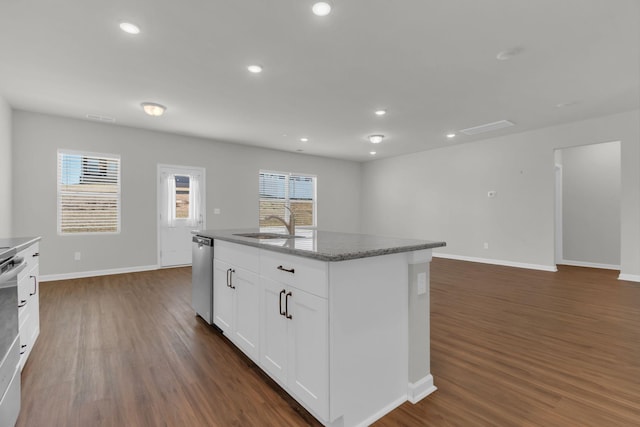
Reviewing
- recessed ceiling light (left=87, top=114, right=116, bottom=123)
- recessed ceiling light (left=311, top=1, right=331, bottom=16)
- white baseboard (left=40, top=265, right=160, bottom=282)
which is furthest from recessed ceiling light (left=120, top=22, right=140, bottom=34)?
white baseboard (left=40, top=265, right=160, bottom=282)

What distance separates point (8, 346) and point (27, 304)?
958 millimetres

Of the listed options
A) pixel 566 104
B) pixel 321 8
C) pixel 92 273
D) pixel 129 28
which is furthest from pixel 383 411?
pixel 92 273

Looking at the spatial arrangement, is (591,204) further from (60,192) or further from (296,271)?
(60,192)

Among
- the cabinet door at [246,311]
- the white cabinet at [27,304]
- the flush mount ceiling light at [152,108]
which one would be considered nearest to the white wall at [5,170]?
the flush mount ceiling light at [152,108]

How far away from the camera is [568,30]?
260 cm

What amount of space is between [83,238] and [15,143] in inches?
69.3

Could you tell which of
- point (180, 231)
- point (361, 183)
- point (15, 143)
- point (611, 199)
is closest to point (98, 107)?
point (15, 143)

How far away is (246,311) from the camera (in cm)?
223

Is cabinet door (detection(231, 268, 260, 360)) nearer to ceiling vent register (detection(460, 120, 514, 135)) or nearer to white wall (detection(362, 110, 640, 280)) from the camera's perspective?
ceiling vent register (detection(460, 120, 514, 135))

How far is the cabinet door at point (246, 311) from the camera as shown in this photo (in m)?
2.09

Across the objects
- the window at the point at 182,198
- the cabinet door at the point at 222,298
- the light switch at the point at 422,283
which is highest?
the window at the point at 182,198

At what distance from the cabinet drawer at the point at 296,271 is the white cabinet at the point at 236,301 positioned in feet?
0.67

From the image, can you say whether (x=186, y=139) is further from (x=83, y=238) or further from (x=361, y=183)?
(x=361, y=183)

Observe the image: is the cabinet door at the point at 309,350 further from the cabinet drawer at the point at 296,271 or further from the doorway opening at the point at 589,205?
the doorway opening at the point at 589,205
